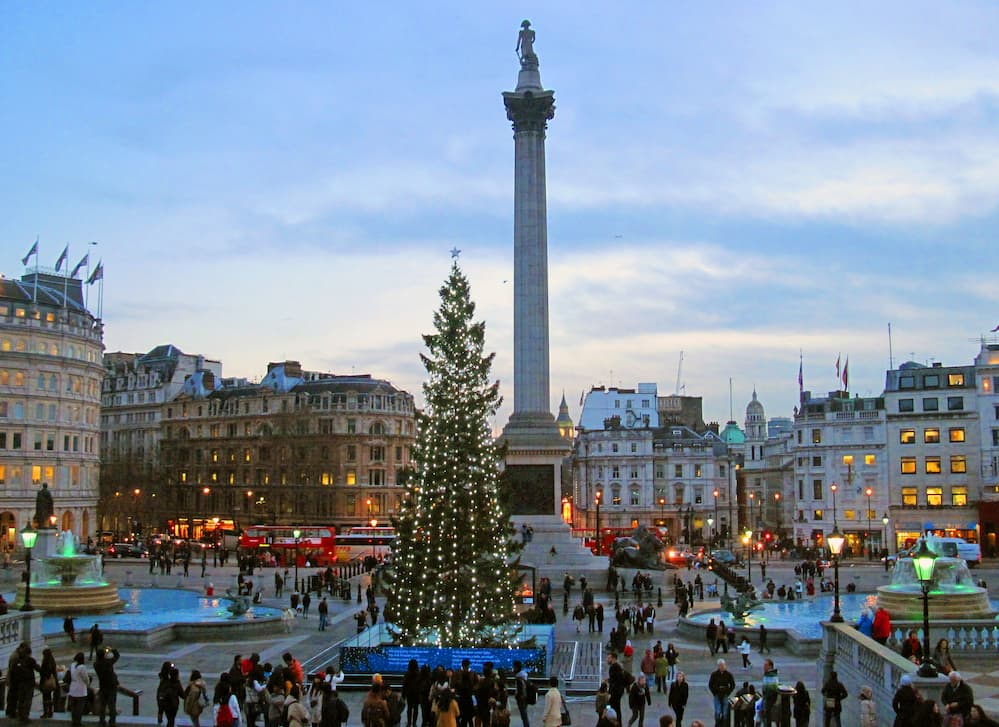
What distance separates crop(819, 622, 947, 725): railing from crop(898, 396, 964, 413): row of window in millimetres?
64105

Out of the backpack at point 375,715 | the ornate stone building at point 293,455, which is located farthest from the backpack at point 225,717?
the ornate stone building at point 293,455

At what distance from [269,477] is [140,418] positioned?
83.6ft

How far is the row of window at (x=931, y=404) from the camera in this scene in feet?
271

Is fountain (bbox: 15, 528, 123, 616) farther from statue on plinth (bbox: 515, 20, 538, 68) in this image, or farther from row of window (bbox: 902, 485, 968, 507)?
row of window (bbox: 902, 485, 968, 507)

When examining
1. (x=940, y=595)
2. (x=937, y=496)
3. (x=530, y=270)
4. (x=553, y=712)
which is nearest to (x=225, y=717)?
(x=553, y=712)

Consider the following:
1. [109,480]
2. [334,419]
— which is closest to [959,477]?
[334,419]

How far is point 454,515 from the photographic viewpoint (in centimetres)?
2788

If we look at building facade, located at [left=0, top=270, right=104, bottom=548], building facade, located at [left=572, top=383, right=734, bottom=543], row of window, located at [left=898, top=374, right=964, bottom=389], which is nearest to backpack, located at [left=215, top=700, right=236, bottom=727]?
building facade, located at [left=0, top=270, right=104, bottom=548]

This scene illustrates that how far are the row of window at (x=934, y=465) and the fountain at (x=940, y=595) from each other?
4858 cm

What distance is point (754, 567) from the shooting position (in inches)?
2832

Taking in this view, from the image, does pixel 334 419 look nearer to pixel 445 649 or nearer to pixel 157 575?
pixel 157 575

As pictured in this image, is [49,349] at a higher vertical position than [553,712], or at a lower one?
higher

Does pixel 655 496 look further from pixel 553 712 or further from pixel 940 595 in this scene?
pixel 553 712

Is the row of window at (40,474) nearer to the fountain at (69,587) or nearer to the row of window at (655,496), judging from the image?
the fountain at (69,587)
